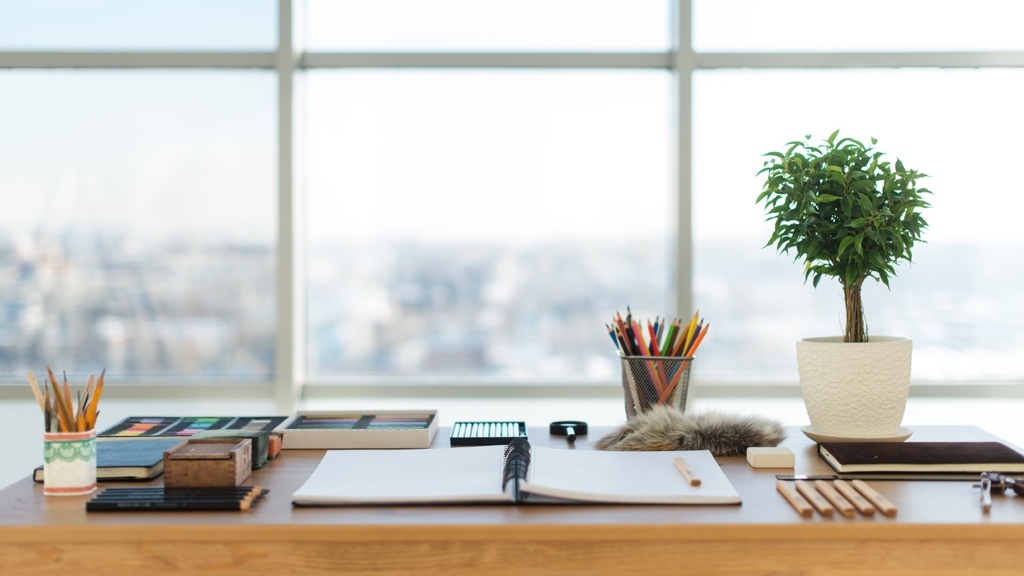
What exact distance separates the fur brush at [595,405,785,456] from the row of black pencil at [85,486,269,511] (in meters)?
0.63

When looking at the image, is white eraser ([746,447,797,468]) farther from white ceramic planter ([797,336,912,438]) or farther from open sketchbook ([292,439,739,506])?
white ceramic planter ([797,336,912,438])

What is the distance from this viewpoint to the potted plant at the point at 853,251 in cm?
154

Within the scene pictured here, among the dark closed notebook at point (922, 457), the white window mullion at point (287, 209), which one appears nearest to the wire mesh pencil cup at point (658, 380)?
the dark closed notebook at point (922, 457)

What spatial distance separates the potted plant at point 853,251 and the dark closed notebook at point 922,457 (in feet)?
0.41

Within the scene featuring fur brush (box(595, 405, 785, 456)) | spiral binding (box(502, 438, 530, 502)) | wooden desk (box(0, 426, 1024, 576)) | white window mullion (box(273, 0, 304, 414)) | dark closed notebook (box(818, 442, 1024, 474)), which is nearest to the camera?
wooden desk (box(0, 426, 1024, 576))

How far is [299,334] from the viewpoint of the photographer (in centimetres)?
287

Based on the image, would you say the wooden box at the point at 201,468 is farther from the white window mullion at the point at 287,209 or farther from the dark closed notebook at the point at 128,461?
the white window mullion at the point at 287,209

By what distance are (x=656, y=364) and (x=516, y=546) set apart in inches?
26.4

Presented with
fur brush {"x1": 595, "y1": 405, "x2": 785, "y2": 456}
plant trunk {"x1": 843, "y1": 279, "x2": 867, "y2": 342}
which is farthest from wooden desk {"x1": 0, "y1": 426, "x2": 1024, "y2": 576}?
plant trunk {"x1": 843, "y1": 279, "x2": 867, "y2": 342}

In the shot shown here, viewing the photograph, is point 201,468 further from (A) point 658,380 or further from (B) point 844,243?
(B) point 844,243

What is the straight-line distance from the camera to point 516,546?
1109 millimetres

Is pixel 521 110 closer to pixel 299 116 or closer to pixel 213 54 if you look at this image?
pixel 299 116

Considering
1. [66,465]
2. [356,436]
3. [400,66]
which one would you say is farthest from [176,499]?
[400,66]

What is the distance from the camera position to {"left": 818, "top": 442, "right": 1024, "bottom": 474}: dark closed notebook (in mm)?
1339
